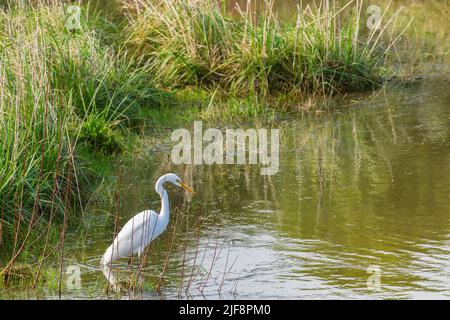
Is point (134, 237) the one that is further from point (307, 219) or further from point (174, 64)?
point (174, 64)

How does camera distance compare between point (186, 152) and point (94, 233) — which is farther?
point (186, 152)

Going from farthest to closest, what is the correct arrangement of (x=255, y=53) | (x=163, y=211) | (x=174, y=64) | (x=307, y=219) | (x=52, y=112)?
(x=174, y=64) < (x=255, y=53) < (x=52, y=112) < (x=307, y=219) < (x=163, y=211)

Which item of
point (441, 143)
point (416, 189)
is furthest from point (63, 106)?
point (441, 143)

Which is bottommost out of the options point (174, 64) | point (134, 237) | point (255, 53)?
point (134, 237)

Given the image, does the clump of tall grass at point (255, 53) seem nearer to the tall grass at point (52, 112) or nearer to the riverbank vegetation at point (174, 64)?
the riverbank vegetation at point (174, 64)

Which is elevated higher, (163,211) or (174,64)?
(174,64)

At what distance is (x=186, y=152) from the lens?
1073 cm

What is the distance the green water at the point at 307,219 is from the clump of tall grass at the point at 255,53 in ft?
2.75

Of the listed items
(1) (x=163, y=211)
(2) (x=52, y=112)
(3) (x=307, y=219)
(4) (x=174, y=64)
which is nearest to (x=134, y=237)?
(1) (x=163, y=211)

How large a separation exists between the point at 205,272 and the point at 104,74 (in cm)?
445

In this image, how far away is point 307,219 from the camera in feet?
27.4

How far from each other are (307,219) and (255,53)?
473cm

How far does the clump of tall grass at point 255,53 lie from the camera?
41.8ft

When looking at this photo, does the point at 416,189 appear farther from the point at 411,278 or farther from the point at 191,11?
the point at 191,11
